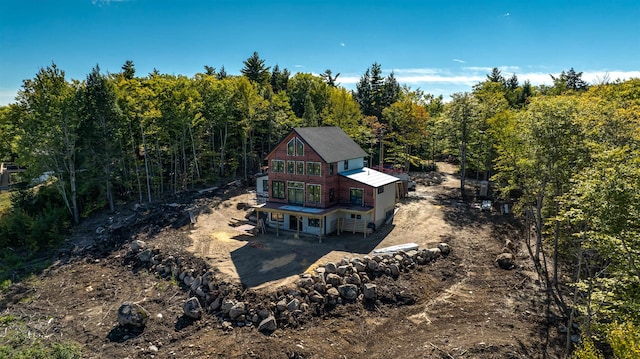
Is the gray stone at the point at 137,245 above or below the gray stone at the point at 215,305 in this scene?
above

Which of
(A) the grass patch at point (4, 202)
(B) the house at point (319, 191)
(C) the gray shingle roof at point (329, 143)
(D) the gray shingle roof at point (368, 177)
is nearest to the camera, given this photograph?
(B) the house at point (319, 191)

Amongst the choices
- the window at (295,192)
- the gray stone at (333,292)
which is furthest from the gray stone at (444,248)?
the window at (295,192)

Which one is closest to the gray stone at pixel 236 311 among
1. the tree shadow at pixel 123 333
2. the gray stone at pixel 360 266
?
the tree shadow at pixel 123 333

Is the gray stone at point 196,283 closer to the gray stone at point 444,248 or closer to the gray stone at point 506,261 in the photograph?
the gray stone at point 444,248

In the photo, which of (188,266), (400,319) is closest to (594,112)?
(400,319)

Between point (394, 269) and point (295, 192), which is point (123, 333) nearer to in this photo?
point (394, 269)

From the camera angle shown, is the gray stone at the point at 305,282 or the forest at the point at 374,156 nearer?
the forest at the point at 374,156

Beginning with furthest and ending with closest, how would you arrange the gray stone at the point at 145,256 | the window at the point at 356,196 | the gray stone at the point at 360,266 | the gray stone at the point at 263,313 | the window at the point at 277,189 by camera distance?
the window at the point at 277,189, the window at the point at 356,196, the gray stone at the point at 145,256, the gray stone at the point at 360,266, the gray stone at the point at 263,313

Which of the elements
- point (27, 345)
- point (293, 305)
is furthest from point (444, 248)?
point (27, 345)

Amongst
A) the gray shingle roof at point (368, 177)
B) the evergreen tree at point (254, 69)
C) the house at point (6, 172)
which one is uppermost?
the evergreen tree at point (254, 69)
